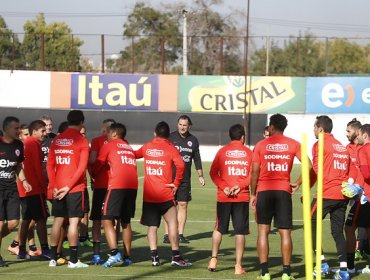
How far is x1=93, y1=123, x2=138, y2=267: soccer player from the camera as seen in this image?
1195 cm

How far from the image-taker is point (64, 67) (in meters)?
55.5

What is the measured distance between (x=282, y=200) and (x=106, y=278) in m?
2.41

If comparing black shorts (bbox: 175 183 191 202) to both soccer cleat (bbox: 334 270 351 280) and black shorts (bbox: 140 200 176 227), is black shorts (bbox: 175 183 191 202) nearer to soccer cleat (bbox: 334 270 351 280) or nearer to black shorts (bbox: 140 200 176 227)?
black shorts (bbox: 140 200 176 227)

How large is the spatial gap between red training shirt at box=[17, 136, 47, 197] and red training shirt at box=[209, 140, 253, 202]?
2.61 meters

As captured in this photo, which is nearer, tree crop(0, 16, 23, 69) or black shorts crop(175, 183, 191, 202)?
black shorts crop(175, 183, 191, 202)

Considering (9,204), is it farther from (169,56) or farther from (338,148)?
(169,56)

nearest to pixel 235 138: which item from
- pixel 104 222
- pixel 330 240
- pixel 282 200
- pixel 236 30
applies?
pixel 282 200

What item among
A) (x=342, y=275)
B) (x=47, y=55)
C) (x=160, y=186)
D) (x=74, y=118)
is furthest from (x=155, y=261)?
(x=47, y=55)

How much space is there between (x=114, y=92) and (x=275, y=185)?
31244 millimetres

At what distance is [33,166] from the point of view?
1251cm

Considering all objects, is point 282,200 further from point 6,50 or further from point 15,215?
point 6,50

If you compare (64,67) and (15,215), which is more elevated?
(64,67)

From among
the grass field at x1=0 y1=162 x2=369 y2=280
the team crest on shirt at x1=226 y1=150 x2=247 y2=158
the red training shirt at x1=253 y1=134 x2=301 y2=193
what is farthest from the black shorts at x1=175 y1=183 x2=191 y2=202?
the red training shirt at x1=253 y1=134 x2=301 y2=193

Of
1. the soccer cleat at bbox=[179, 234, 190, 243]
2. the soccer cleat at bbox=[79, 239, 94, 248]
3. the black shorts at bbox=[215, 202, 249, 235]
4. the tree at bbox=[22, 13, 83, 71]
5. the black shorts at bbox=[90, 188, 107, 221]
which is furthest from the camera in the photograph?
the tree at bbox=[22, 13, 83, 71]
